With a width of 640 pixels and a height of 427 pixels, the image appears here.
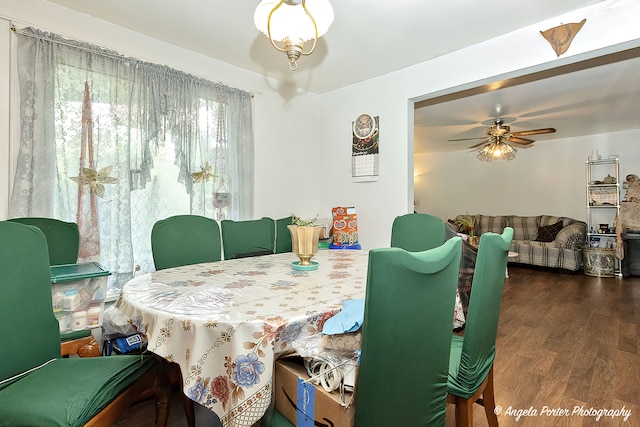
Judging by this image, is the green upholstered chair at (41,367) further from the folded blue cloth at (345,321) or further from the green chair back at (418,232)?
the green chair back at (418,232)

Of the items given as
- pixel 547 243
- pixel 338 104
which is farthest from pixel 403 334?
pixel 547 243

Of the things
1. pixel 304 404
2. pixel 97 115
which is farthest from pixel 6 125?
pixel 304 404

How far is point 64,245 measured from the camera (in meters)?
1.92

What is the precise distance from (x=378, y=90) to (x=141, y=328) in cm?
306

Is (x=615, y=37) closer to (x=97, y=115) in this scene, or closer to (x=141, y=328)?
(x=141, y=328)

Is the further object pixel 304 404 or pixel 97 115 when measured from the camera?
pixel 97 115

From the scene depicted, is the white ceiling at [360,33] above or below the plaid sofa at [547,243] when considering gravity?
above

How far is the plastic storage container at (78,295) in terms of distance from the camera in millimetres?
1580

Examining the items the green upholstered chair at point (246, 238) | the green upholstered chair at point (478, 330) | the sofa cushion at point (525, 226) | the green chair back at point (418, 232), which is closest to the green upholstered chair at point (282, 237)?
the green upholstered chair at point (246, 238)

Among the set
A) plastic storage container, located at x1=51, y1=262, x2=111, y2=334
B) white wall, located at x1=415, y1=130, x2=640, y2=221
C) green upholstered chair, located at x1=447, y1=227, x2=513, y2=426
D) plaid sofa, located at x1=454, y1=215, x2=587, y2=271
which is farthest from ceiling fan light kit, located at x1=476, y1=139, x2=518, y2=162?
plastic storage container, located at x1=51, y1=262, x2=111, y2=334

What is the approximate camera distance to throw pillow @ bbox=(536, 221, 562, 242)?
18.7 feet

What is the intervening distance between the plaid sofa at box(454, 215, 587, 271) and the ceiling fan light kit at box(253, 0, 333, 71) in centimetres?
497

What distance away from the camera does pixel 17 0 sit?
6.68 feet

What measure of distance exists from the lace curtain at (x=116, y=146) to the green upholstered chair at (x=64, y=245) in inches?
9.9
